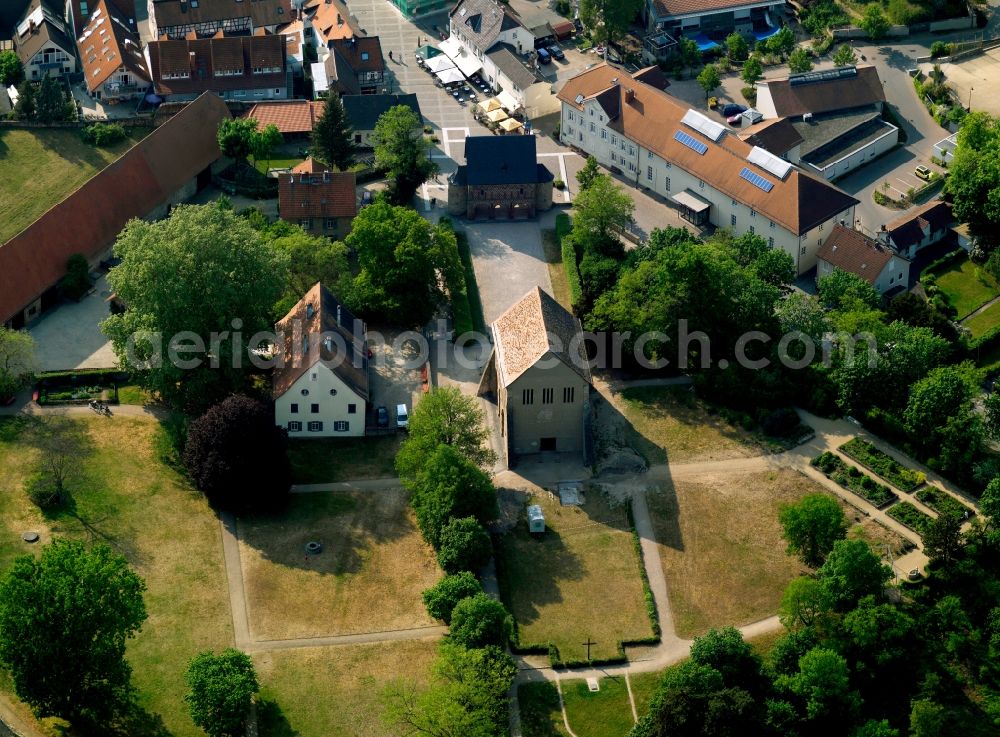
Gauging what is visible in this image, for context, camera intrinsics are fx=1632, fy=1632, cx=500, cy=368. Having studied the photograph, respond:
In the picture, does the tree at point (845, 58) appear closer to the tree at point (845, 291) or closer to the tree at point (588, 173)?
the tree at point (588, 173)

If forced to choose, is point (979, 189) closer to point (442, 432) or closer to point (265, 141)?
point (442, 432)

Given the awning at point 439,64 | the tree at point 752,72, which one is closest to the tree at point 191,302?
the awning at point 439,64

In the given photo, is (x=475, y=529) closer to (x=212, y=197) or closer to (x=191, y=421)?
(x=191, y=421)

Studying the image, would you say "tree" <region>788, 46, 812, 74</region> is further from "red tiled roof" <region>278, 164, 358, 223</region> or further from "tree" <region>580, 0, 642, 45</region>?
"red tiled roof" <region>278, 164, 358, 223</region>

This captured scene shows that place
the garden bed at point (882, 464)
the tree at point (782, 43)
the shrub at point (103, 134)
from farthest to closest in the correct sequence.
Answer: the tree at point (782, 43) → the shrub at point (103, 134) → the garden bed at point (882, 464)

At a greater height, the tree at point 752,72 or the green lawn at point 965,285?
the tree at point 752,72

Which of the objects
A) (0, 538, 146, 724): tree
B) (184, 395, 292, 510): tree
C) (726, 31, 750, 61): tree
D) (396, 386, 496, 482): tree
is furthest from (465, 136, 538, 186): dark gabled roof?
(0, 538, 146, 724): tree

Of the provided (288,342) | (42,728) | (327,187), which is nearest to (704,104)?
(327,187)
